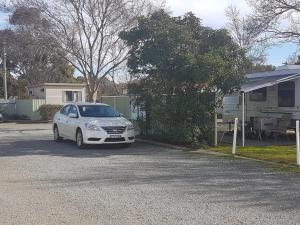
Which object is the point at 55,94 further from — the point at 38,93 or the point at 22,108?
the point at 22,108

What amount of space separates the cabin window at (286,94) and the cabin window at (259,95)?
3.02 feet

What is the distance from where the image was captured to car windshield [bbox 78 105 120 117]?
56.2 feet

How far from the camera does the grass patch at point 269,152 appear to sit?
42.5ft

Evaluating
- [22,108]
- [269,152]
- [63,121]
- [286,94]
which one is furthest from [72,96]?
[269,152]

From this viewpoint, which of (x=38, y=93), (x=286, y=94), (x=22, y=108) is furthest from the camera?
(x=38, y=93)

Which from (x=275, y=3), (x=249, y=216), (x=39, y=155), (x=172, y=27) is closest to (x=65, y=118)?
(x=39, y=155)

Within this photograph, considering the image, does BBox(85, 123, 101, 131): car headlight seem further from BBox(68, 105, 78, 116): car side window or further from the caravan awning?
the caravan awning

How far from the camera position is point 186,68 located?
1574cm

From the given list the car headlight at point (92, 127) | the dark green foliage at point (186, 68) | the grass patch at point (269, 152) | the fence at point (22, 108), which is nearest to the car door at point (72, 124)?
the car headlight at point (92, 127)

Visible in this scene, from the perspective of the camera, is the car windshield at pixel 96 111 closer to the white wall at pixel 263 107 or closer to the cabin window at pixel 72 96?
the white wall at pixel 263 107

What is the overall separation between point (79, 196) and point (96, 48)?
22.9 metres

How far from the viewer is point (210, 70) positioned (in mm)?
15266

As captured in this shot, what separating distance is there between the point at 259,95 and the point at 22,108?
23.4 meters

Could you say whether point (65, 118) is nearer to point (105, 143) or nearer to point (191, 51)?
point (105, 143)
